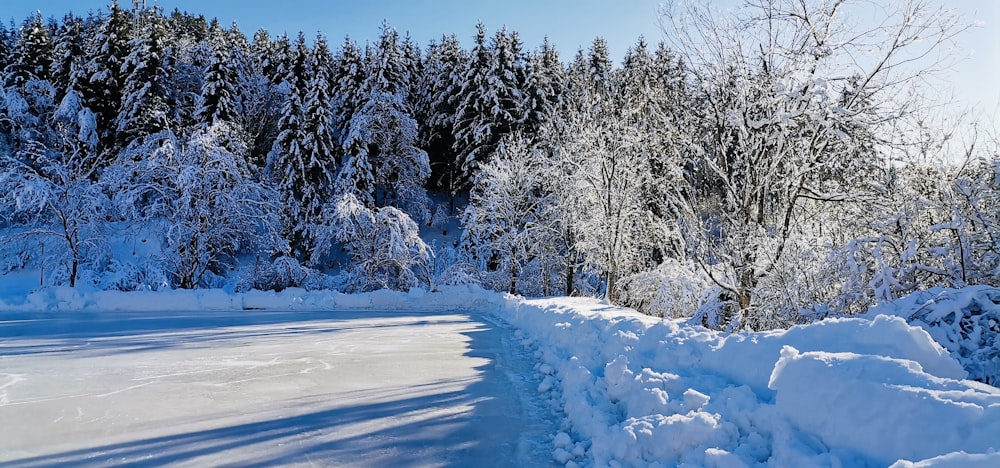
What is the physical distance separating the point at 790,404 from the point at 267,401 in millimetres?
4918

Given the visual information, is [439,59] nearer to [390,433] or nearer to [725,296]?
[725,296]

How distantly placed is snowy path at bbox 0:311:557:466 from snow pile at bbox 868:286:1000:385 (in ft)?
10.2

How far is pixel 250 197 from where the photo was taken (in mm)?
23234

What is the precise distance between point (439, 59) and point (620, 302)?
91.4 ft

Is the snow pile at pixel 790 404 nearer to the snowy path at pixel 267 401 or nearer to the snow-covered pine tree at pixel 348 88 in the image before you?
the snowy path at pixel 267 401

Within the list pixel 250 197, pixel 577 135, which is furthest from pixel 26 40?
pixel 577 135

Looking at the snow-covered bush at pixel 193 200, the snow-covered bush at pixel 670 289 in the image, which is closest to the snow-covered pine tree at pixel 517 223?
the snow-covered bush at pixel 670 289

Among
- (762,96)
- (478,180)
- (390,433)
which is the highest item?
(478,180)

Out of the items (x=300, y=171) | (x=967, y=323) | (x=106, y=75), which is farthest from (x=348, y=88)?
(x=967, y=323)

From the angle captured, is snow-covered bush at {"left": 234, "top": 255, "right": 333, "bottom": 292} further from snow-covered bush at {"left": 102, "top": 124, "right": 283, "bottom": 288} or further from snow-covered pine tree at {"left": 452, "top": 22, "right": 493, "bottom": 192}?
snow-covered pine tree at {"left": 452, "top": 22, "right": 493, "bottom": 192}

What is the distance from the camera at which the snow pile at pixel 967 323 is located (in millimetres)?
4023

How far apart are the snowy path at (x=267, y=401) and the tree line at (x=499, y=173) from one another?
3.93m

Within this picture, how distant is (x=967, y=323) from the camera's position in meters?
Answer: 4.29

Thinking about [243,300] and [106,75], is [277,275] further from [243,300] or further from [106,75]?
[106,75]
